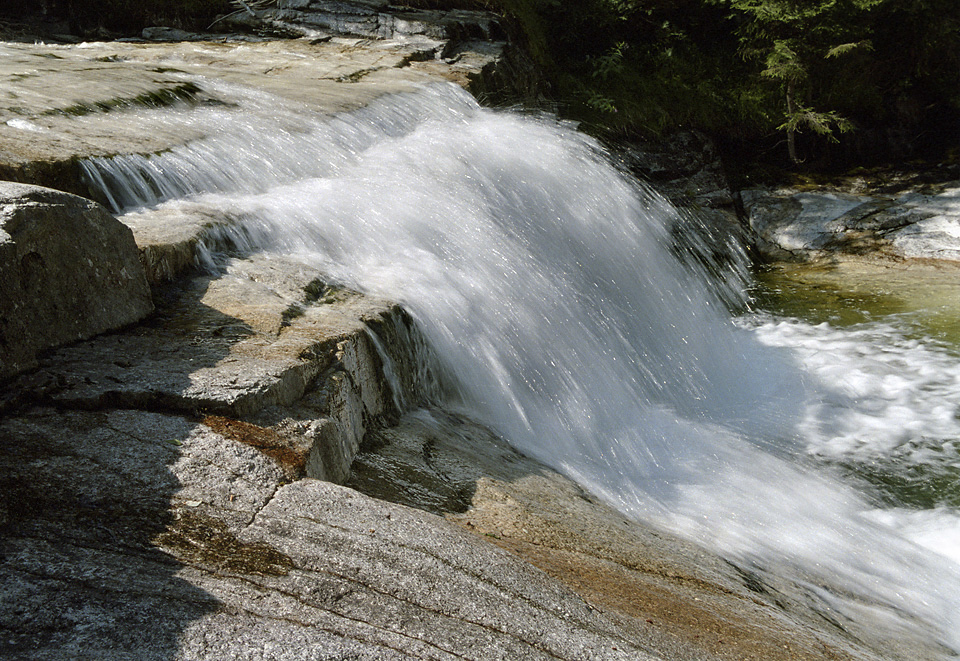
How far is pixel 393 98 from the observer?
314 inches

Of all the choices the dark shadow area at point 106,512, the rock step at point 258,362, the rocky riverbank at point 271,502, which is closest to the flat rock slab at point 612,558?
the rocky riverbank at point 271,502

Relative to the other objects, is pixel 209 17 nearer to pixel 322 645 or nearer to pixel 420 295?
pixel 420 295

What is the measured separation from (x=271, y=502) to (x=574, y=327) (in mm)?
3650

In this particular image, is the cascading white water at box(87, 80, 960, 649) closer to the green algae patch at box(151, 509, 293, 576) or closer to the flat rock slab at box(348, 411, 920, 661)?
the flat rock slab at box(348, 411, 920, 661)

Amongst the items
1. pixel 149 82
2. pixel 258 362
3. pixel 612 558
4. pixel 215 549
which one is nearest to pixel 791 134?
pixel 149 82

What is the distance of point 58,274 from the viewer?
3027mm

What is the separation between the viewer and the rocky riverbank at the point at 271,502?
197cm

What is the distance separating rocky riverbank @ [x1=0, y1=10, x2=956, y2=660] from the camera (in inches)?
77.7

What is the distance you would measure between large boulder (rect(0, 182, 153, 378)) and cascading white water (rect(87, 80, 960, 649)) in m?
1.42

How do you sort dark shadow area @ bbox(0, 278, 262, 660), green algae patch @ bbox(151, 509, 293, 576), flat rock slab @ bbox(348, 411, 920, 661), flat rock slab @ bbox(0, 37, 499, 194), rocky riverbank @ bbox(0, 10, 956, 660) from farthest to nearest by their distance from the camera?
flat rock slab @ bbox(0, 37, 499, 194)
flat rock slab @ bbox(348, 411, 920, 661)
green algae patch @ bbox(151, 509, 293, 576)
rocky riverbank @ bbox(0, 10, 956, 660)
dark shadow area @ bbox(0, 278, 262, 660)

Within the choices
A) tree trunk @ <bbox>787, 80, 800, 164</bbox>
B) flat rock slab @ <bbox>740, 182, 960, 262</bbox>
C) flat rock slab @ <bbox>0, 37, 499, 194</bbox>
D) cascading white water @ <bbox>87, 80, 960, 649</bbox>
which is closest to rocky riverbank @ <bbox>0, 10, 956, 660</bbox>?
flat rock slab @ <bbox>0, 37, 499, 194</bbox>

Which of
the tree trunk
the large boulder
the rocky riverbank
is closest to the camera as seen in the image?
the rocky riverbank

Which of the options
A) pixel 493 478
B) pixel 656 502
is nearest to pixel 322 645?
pixel 493 478

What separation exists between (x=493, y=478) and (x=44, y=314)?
1.90 meters
